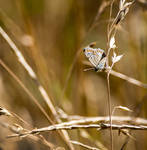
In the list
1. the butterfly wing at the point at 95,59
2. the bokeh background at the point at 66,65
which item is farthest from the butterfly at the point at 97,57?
the bokeh background at the point at 66,65

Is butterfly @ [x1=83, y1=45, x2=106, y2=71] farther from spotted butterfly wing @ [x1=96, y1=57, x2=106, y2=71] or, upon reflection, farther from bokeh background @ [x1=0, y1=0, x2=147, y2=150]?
bokeh background @ [x1=0, y1=0, x2=147, y2=150]

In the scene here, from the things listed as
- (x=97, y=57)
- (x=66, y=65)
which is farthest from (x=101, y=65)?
(x=66, y=65)

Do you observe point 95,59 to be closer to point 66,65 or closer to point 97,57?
point 97,57

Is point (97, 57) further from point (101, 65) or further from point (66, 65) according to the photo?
point (66, 65)

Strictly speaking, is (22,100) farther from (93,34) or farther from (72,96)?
(93,34)

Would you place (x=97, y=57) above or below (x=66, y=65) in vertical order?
below

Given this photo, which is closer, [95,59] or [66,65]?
[95,59]

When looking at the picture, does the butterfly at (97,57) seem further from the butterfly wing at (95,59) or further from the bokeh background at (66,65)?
the bokeh background at (66,65)
